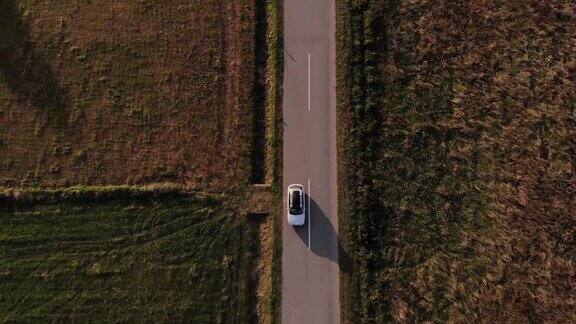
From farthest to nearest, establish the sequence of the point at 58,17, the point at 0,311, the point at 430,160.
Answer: the point at 58,17
the point at 430,160
the point at 0,311

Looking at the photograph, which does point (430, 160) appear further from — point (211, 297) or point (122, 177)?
point (122, 177)

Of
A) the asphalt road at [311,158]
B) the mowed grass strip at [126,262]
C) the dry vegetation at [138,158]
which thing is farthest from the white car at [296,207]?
the mowed grass strip at [126,262]

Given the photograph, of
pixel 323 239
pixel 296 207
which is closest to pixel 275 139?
pixel 296 207

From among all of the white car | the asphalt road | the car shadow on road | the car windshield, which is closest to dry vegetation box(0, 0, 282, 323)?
the asphalt road


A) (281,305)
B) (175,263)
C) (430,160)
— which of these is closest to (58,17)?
(175,263)

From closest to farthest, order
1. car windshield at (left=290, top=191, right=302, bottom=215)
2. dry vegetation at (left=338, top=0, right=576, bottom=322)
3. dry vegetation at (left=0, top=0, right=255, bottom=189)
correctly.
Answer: dry vegetation at (left=338, top=0, right=576, bottom=322) → car windshield at (left=290, top=191, right=302, bottom=215) → dry vegetation at (left=0, top=0, right=255, bottom=189)

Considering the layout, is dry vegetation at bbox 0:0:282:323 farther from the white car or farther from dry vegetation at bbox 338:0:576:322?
dry vegetation at bbox 338:0:576:322

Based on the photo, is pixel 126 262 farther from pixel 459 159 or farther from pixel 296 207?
pixel 459 159
